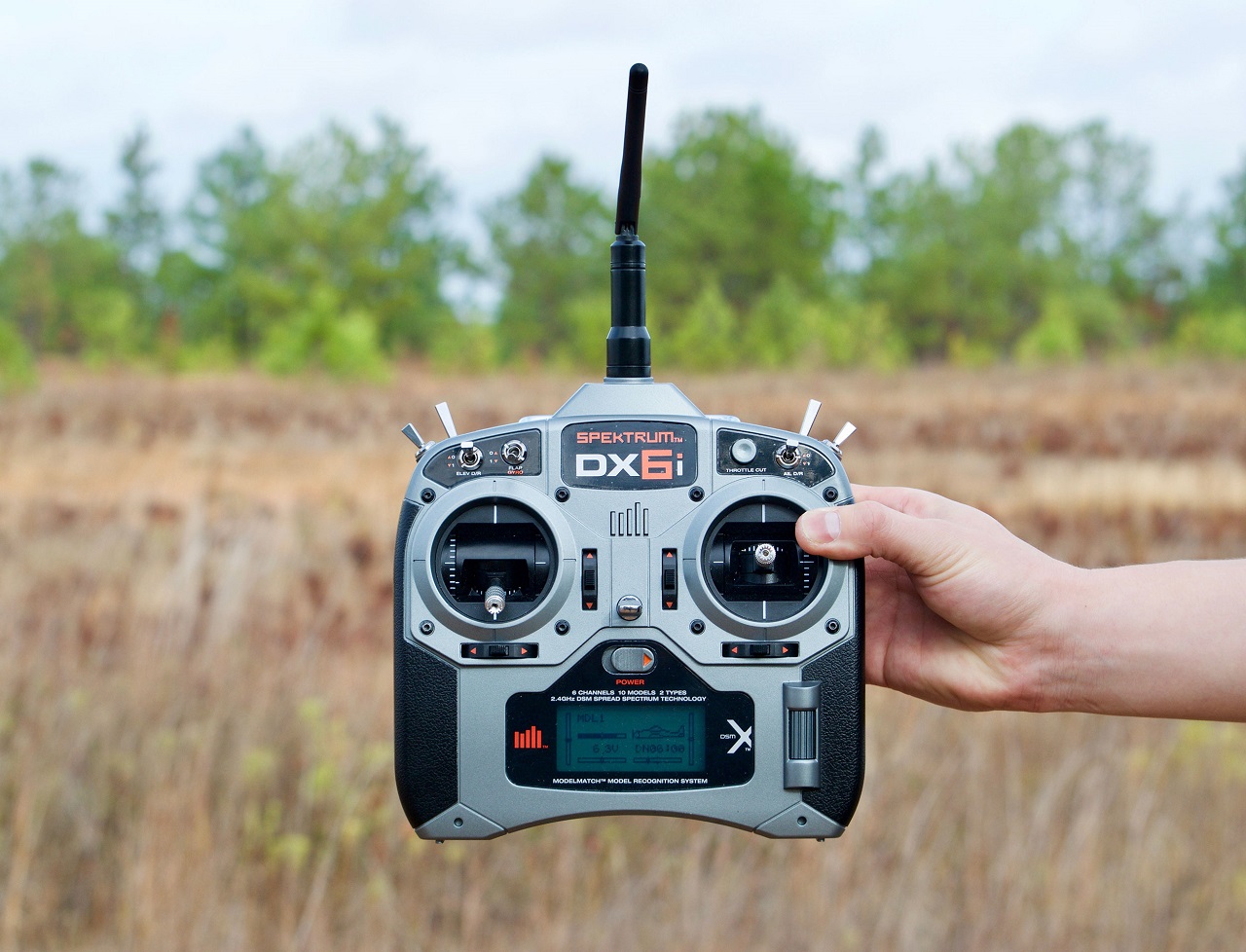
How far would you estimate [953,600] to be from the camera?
59.4 inches

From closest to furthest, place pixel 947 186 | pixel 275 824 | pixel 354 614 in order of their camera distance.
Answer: pixel 275 824
pixel 354 614
pixel 947 186

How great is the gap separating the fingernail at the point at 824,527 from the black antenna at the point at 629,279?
23 centimetres

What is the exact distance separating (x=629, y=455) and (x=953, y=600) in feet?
1.77

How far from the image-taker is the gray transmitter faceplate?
1214 millimetres

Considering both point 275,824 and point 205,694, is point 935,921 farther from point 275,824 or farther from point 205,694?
point 205,694

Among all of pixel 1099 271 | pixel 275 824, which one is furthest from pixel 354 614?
pixel 1099 271

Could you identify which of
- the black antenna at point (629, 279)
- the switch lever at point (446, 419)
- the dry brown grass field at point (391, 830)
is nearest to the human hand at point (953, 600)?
the black antenna at point (629, 279)

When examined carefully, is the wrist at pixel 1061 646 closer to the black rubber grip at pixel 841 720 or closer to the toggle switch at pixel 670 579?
the black rubber grip at pixel 841 720

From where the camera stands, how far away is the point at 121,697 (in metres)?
4.53

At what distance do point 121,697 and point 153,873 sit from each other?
984 mm

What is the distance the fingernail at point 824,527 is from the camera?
48.1 inches

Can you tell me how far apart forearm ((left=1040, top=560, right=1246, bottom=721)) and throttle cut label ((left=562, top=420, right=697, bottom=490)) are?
61 centimetres

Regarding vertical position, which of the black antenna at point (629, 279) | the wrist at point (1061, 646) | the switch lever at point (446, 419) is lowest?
the wrist at point (1061, 646)

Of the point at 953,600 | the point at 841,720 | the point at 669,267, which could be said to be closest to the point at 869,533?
the point at 841,720
